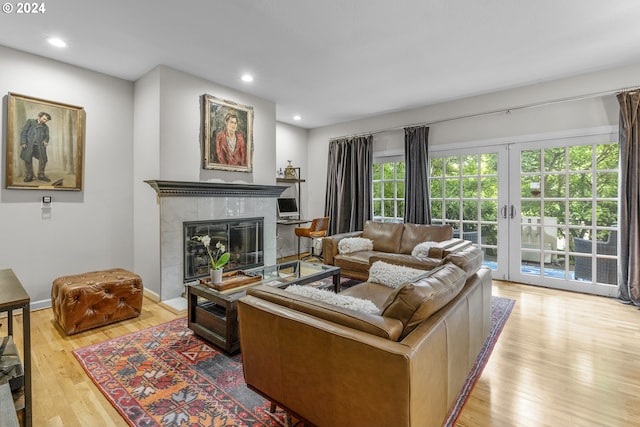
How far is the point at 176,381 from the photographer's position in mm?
1981

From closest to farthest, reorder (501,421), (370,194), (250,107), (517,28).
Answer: (501,421) → (517,28) → (250,107) → (370,194)

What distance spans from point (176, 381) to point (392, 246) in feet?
10.4

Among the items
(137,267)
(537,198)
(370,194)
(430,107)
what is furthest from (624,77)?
(137,267)

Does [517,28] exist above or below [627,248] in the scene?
above

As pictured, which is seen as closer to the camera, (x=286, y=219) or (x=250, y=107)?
(x=250, y=107)

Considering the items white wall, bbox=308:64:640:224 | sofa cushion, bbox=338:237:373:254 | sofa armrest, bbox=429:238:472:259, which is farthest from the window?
sofa armrest, bbox=429:238:472:259

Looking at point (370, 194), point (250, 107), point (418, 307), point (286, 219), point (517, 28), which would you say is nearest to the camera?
point (418, 307)

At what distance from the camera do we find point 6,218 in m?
3.07

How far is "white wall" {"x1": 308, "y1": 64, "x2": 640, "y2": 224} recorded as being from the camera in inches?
140

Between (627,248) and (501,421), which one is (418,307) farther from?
(627,248)

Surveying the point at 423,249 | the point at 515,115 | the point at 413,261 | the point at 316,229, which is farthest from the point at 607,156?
the point at 316,229

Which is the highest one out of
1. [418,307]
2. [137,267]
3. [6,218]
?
[6,218]

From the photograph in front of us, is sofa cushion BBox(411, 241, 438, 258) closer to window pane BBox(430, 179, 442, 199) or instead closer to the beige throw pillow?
the beige throw pillow

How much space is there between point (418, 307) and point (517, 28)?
2.78 m
